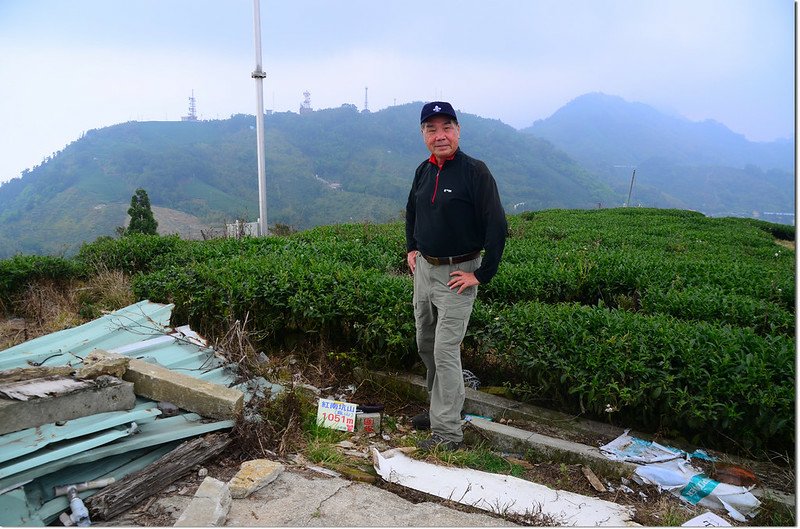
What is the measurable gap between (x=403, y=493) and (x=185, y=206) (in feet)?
130

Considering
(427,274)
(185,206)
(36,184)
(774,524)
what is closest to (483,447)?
(427,274)

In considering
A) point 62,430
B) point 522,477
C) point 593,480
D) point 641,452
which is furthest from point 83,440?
point 641,452

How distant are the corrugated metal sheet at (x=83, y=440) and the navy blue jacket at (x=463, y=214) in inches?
67.3

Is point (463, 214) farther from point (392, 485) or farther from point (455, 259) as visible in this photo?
point (392, 485)

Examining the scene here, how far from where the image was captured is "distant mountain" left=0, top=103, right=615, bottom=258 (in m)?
35.0

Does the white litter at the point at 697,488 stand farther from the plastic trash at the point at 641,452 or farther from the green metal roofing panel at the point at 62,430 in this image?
the green metal roofing panel at the point at 62,430

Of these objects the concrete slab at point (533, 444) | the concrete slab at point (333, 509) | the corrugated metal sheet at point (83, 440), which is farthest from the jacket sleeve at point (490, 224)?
the corrugated metal sheet at point (83, 440)

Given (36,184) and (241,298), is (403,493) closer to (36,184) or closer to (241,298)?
(241,298)

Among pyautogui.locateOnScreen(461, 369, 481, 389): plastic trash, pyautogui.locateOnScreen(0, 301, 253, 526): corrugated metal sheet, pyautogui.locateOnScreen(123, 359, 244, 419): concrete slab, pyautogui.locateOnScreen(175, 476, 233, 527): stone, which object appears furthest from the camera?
pyautogui.locateOnScreen(461, 369, 481, 389): plastic trash

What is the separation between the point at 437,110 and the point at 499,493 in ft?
7.49

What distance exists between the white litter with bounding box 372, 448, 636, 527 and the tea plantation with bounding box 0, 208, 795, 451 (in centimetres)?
86

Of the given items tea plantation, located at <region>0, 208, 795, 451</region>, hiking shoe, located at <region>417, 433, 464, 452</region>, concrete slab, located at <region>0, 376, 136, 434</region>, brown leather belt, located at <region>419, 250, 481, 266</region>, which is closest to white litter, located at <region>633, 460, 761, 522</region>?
tea plantation, located at <region>0, 208, 795, 451</region>

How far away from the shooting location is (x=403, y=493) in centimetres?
318

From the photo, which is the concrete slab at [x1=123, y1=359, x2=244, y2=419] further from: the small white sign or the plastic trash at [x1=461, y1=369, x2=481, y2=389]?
the plastic trash at [x1=461, y1=369, x2=481, y2=389]
